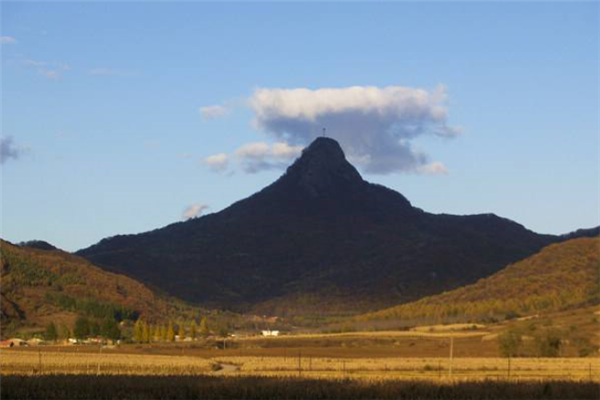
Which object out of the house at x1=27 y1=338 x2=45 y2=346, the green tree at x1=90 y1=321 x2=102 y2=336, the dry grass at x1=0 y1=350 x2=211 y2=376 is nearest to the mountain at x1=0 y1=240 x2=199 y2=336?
the house at x1=27 y1=338 x2=45 y2=346

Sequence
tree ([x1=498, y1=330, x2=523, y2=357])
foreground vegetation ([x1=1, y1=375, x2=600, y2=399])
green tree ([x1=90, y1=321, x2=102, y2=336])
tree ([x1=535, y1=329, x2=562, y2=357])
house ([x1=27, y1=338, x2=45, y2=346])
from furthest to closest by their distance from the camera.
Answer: green tree ([x1=90, y1=321, x2=102, y2=336]), house ([x1=27, y1=338, x2=45, y2=346]), tree ([x1=498, y1=330, x2=523, y2=357]), tree ([x1=535, y1=329, x2=562, y2=357]), foreground vegetation ([x1=1, y1=375, x2=600, y2=399])

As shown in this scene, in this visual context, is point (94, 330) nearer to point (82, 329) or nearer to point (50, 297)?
point (82, 329)

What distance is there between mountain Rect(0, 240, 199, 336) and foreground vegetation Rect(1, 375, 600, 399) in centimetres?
11074

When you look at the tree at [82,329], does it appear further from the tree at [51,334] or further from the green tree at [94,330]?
the tree at [51,334]

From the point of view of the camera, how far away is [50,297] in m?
169

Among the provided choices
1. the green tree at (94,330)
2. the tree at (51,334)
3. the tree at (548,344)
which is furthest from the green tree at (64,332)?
the tree at (548,344)

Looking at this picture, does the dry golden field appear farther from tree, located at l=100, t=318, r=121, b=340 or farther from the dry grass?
tree, located at l=100, t=318, r=121, b=340

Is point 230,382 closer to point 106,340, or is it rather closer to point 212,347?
point 212,347

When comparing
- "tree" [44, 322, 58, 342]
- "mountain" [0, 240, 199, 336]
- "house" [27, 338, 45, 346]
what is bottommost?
"house" [27, 338, 45, 346]

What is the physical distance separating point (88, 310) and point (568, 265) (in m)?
93.6

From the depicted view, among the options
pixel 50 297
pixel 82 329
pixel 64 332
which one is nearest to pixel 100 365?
pixel 82 329

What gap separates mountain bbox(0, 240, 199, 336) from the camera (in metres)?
155

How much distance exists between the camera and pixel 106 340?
441ft

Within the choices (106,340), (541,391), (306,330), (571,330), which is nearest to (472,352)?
(571,330)
